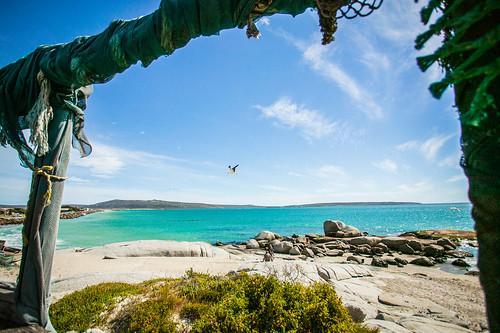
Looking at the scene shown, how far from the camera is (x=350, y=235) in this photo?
3325cm

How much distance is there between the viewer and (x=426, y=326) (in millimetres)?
5582

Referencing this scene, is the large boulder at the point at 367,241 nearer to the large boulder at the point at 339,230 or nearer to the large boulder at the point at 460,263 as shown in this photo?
the large boulder at the point at 339,230

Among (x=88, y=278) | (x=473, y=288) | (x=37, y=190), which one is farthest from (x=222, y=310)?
(x=473, y=288)

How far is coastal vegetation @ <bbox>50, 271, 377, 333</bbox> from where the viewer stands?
405cm

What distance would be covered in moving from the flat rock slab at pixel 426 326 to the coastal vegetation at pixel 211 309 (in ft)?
5.05

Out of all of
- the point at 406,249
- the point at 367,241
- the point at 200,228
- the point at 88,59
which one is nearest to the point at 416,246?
the point at 406,249

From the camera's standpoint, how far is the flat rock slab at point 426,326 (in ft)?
17.7

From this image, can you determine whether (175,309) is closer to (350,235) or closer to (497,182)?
(497,182)

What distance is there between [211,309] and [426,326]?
4.65m

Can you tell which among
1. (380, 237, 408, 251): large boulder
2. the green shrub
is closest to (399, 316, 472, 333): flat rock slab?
the green shrub

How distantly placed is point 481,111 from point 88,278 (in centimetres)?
964

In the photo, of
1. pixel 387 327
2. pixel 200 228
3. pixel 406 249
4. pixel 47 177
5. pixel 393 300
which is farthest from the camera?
pixel 200 228

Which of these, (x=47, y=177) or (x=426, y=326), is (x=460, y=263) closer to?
(x=426, y=326)

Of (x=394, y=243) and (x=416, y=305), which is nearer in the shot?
(x=416, y=305)
